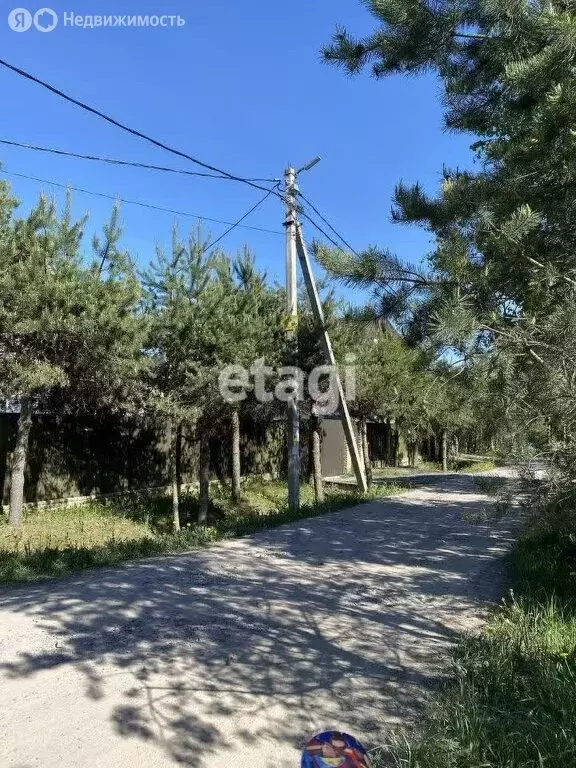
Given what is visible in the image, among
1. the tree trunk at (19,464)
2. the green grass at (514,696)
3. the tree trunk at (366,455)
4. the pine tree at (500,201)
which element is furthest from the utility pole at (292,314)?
the pine tree at (500,201)

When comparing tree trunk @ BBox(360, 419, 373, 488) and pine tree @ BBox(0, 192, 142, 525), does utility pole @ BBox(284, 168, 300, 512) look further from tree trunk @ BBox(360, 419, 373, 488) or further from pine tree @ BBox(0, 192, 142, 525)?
tree trunk @ BBox(360, 419, 373, 488)

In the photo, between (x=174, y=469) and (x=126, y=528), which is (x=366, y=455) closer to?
(x=174, y=469)

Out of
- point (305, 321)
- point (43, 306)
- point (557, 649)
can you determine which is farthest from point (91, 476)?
point (557, 649)

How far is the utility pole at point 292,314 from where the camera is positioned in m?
11.9

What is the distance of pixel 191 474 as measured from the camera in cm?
1570

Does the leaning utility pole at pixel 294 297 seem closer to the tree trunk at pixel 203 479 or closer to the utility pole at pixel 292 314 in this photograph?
the utility pole at pixel 292 314

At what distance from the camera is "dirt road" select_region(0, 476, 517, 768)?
2.84 meters

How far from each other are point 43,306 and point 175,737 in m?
7.34

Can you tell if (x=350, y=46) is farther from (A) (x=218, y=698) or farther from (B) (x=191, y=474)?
(B) (x=191, y=474)

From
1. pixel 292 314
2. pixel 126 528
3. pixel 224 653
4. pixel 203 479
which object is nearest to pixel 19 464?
pixel 126 528

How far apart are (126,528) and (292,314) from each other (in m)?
5.53

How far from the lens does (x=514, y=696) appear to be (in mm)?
3021

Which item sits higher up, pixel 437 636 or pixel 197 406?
pixel 197 406

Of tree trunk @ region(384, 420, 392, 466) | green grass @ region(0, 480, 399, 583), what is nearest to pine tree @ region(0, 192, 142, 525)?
green grass @ region(0, 480, 399, 583)
